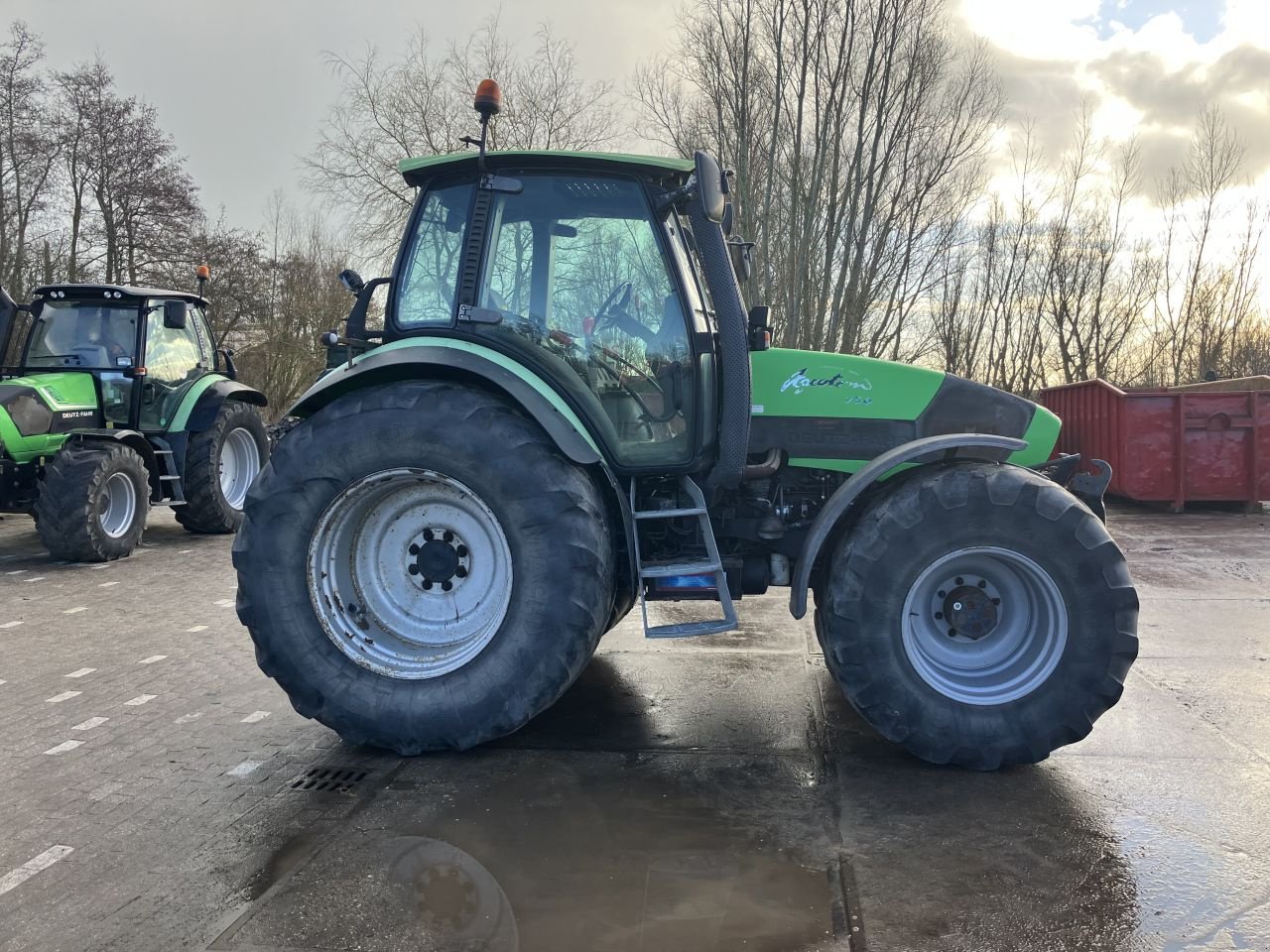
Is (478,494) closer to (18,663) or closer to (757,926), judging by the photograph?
(757,926)

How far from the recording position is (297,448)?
3549mm

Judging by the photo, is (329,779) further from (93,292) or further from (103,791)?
(93,292)

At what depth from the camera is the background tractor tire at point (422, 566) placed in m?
3.38

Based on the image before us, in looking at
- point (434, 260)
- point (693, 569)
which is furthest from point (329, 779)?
point (434, 260)

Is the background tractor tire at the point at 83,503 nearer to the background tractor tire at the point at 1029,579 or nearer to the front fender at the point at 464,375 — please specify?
the front fender at the point at 464,375

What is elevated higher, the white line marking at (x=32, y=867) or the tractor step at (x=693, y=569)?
the tractor step at (x=693, y=569)

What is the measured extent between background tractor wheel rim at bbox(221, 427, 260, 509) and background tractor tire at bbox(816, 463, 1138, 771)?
29.0ft

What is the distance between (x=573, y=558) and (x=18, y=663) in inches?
139

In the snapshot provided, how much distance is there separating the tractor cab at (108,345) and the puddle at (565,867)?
7.41 metres

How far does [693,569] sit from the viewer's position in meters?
3.62

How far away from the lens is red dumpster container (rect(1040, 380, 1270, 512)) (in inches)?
455

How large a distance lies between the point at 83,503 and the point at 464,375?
5.70 metres

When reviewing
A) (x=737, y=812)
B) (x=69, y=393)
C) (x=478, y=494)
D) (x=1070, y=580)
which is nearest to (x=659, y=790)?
(x=737, y=812)

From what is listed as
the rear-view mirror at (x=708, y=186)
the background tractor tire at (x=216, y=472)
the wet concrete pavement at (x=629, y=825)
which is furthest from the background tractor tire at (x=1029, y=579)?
the background tractor tire at (x=216, y=472)
